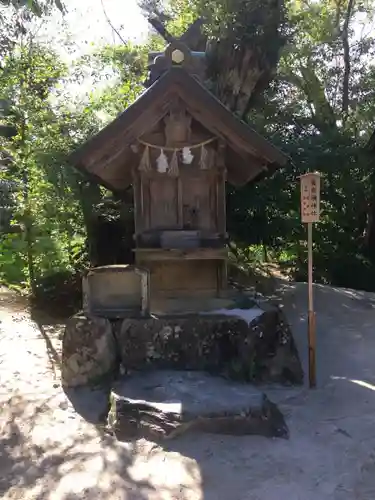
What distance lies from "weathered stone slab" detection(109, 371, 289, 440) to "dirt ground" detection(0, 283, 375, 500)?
96 mm

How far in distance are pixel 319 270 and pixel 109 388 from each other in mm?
8385

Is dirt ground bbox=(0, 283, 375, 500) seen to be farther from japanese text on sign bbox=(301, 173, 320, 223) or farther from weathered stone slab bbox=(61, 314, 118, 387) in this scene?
japanese text on sign bbox=(301, 173, 320, 223)

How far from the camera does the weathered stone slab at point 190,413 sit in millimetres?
4500

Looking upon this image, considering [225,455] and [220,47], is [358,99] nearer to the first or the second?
[220,47]

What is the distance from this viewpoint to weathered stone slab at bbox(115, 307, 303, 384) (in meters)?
5.57

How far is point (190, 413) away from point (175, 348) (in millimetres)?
1125

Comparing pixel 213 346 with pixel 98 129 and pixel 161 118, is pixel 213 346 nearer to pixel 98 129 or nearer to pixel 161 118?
pixel 161 118

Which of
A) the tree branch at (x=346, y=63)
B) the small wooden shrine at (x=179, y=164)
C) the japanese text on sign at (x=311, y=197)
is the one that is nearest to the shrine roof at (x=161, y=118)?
the small wooden shrine at (x=179, y=164)

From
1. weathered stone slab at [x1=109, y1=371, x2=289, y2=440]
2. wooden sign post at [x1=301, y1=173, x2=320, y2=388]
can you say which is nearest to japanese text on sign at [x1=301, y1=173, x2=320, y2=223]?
wooden sign post at [x1=301, y1=173, x2=320, y2=388]

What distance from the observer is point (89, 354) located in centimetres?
556

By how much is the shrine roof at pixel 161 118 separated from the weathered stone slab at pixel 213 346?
1.83m

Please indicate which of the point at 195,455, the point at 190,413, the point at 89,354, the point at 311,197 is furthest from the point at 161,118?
the point at 195,455

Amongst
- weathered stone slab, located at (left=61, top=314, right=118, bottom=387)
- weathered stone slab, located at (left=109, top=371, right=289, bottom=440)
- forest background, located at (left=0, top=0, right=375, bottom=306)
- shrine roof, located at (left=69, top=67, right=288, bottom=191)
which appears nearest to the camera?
weathered stone slab, located at (left=109, top=371, right=289, bottom=440)

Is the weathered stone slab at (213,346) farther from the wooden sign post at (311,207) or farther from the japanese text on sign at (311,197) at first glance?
the japanese text on sign at (311,197)
